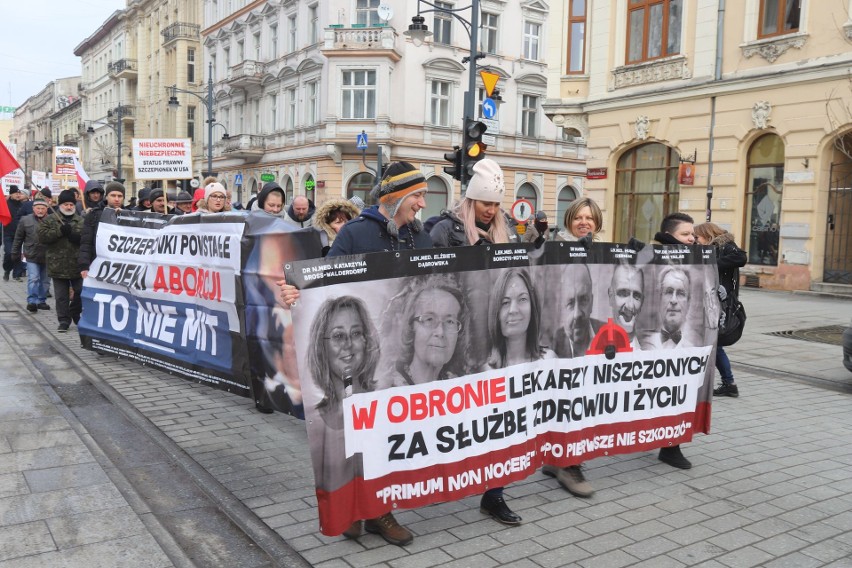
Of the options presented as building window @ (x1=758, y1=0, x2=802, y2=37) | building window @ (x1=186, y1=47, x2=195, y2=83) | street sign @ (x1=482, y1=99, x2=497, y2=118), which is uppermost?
building window @ (x1=186, y1=47, x2=195, y2=83)

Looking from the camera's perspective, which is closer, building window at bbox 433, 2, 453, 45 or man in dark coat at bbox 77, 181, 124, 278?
man in dark coat at bbox 77, 181, 124, 278

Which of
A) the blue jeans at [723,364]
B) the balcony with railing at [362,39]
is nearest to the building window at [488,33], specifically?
the balcony with railing at [362,39]

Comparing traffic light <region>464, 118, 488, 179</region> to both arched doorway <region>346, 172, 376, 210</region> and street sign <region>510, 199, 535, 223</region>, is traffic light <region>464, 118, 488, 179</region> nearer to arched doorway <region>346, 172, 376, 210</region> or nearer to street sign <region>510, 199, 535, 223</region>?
street sign <region>510, 199, 535, 223</region>

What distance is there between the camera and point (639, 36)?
69.9 feet

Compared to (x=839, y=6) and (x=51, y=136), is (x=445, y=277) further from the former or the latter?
(x=51, y=136)

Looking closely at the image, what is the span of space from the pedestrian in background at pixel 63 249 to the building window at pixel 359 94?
89.3ft

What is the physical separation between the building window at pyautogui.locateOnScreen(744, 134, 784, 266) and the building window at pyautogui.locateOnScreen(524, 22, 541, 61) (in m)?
23.4

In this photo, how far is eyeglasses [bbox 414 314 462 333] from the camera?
3834mm

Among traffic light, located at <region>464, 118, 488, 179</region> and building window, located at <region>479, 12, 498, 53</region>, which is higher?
building window, located at <region>479, 12, 498, 53</region>

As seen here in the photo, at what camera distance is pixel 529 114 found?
134 ft

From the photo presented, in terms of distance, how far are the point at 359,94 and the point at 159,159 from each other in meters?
24.4

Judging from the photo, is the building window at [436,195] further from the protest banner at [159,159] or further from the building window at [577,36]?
the protest banner at [159,159]

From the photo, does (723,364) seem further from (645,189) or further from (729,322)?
(645,189)

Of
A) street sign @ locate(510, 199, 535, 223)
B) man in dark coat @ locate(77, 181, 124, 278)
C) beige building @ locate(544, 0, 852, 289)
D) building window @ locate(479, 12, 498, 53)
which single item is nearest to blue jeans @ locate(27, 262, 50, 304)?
man in dark coat @ locate(77, 181, 124, 278)
